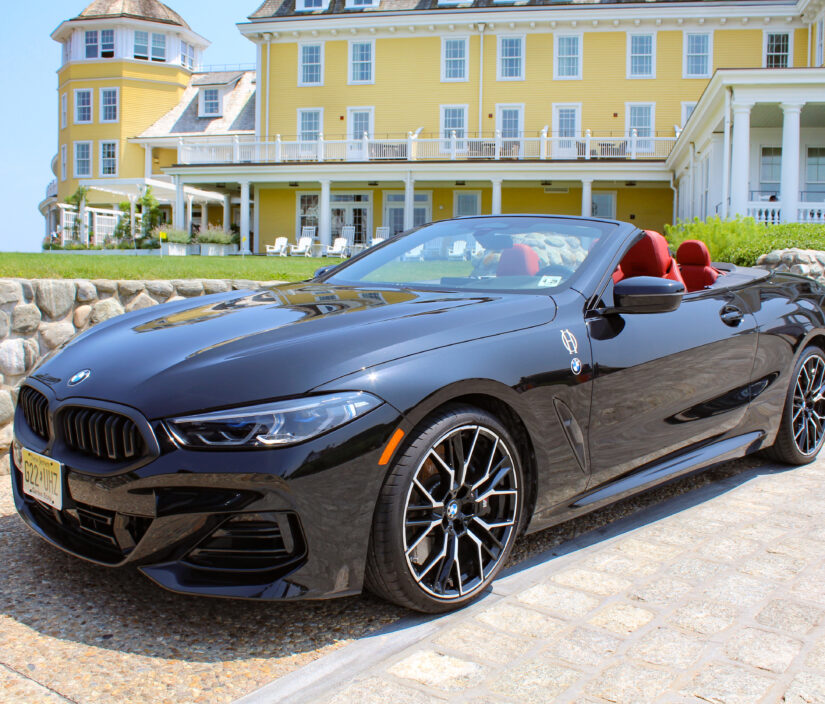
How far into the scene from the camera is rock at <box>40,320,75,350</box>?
505 cm

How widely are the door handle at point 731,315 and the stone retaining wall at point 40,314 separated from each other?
3863 mm

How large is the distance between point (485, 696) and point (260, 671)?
67 cm

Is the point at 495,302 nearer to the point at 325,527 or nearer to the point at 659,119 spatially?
the point at 325,527

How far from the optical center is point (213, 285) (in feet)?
20.1

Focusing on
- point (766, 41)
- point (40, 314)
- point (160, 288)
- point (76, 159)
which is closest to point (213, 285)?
point (160, 288)

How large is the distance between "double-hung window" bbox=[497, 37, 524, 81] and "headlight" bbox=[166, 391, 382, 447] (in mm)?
28891

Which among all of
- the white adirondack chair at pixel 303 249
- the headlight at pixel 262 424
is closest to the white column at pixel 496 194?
the white adirondack chair at pixel 303 249

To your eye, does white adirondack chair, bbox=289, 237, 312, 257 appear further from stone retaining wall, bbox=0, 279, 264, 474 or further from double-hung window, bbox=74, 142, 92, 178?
stone retaining wall, bbox=0, 279, 264, 474

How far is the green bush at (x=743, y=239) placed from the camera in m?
11.3

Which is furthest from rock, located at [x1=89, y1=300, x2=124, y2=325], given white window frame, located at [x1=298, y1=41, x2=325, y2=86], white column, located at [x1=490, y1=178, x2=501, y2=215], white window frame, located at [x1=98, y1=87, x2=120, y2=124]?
white window frame, located at [x1=98, y1=87, x2=120, y2=124]

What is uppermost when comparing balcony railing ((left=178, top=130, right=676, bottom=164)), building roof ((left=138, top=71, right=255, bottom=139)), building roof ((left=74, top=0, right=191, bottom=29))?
building roof ((left=74, top=0, right=191, bottom=29))

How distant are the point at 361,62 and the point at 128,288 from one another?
26.7 m

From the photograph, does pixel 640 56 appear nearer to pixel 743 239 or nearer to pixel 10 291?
pixel 743 239

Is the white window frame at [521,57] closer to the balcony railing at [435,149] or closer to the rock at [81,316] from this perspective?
the balcony railing at [435,149]
